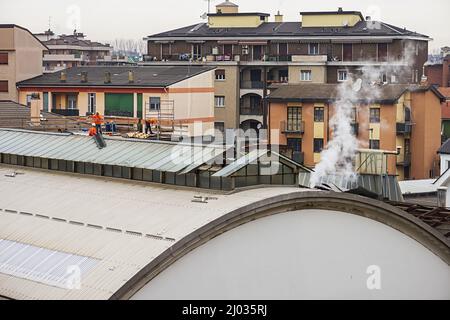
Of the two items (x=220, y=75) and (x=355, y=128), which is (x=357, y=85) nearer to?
(x=355, y=128)

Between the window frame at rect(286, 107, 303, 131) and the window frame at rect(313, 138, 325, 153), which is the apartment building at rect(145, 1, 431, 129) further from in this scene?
the window frame at rect(313, 138, 325, 153)

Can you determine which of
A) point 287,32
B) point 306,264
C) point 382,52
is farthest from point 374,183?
point 287,32

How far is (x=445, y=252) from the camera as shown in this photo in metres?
23.4

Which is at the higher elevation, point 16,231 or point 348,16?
point 348,16

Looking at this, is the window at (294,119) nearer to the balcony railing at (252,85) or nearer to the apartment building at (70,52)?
the balcony railing at (252,85)

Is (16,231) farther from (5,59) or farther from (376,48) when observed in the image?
(376,48)

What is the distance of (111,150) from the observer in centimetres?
2648

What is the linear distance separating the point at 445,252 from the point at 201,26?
53834 millimetres

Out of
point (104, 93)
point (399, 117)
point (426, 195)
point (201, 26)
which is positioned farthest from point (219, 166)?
point (201, 26)

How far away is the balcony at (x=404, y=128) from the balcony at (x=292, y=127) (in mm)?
5427

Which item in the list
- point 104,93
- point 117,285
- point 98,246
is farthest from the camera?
point 104,93

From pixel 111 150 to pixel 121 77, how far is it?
27.5 meters

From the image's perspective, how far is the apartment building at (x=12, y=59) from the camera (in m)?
56.0

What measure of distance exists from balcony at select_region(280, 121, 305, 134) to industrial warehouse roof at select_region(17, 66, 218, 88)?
19.2 feet
